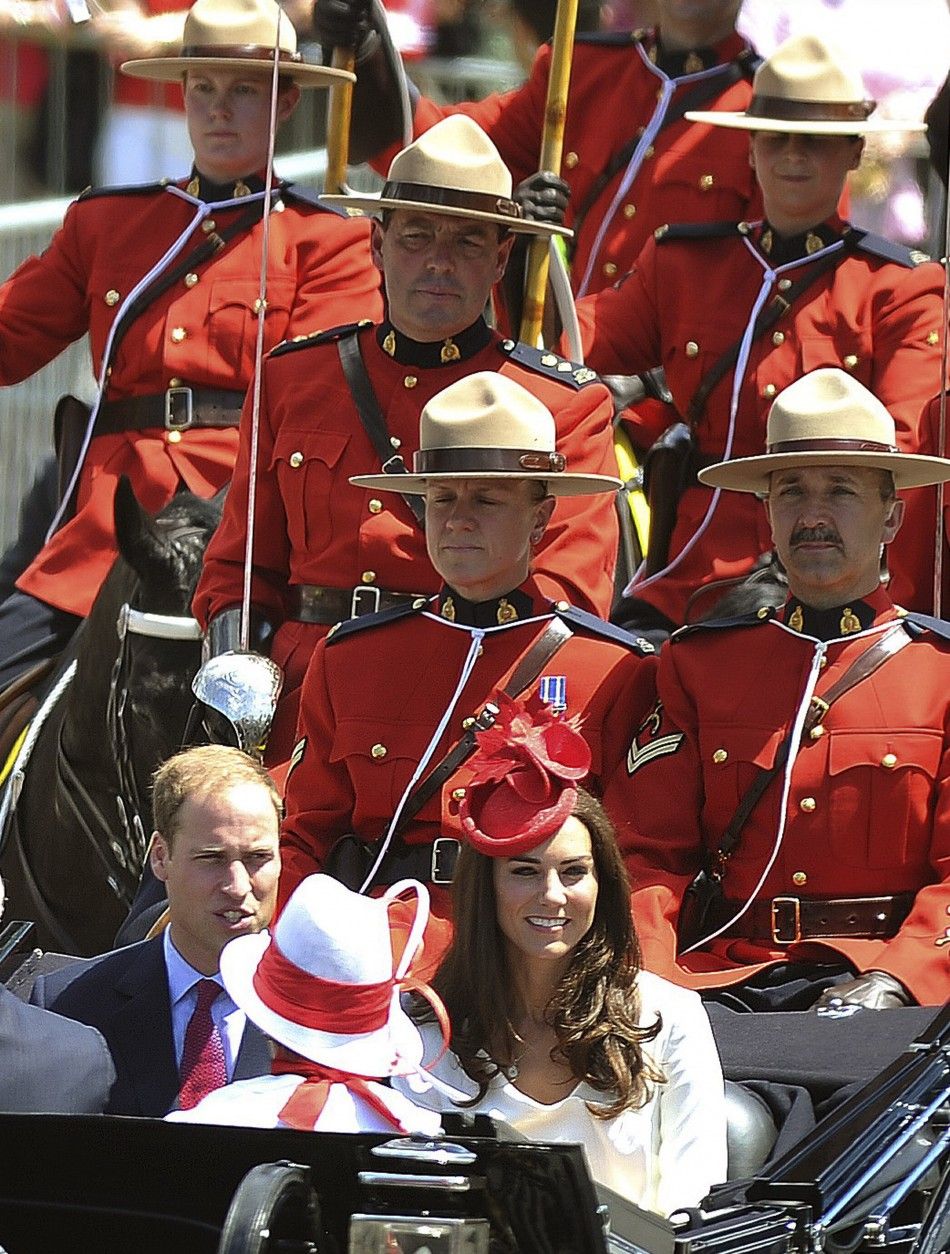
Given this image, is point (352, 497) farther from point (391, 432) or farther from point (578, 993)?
point (578, 993)

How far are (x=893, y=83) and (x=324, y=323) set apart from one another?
9.09ft

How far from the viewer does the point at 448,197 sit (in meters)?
6.18

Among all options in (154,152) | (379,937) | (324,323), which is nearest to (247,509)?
(324,323)

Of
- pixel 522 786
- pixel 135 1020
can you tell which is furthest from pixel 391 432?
pixel 522 786

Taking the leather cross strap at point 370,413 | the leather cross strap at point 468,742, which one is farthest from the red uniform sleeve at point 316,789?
the leather cross strap at point 370,413

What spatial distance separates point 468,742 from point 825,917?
665 millimetres

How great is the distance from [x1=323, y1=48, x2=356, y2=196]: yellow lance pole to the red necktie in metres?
2.77

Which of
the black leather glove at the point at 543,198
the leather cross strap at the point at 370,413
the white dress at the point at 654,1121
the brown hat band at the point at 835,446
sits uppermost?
the black leather glove at the point at 543,198

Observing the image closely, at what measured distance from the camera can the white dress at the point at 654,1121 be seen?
4305 millimetres

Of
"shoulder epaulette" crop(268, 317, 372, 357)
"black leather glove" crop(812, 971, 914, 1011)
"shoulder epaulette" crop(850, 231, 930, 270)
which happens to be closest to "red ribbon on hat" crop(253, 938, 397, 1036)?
"black leather glove" crop(812, 971, 914, 1011)

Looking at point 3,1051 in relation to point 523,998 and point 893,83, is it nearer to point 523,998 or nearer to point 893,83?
point 523,998

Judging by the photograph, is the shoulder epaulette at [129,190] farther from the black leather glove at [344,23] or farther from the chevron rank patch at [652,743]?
the chevron rank patch at [652,743]

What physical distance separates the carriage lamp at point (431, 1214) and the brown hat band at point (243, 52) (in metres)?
3.94

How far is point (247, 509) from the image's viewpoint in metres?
6.32
